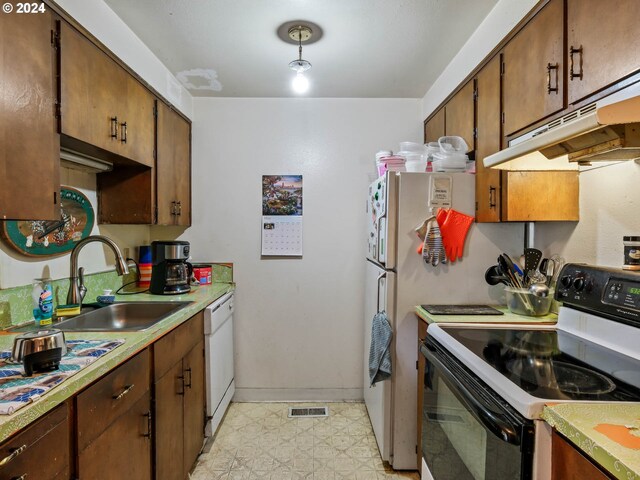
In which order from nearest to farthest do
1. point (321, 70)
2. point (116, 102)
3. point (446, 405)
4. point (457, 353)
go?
1. point (457, 353)
2. point (446, 405)
3. point (116, 102)
4. point (321, 70)

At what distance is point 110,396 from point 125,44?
1.72 meters

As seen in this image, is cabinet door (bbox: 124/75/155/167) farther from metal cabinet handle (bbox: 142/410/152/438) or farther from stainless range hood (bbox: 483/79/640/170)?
stainless range hood (bbox: 483/79/640/170)

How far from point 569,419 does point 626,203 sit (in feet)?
3.48

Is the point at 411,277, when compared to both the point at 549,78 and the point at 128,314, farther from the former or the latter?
the point at 128,314

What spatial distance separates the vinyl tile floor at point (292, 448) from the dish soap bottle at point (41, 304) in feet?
3.73

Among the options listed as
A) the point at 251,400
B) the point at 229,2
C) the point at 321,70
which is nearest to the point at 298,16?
the point at 229,2

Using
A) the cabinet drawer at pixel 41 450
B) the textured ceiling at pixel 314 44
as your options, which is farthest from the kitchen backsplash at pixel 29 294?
the textured ceiling at pixel 314 44

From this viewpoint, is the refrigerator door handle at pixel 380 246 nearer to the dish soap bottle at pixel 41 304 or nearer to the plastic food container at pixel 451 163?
the plastic food container at pixel 451 163

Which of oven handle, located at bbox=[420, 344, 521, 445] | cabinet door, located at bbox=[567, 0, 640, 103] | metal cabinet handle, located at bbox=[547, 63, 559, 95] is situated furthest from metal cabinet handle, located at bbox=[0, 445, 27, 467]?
metal cabinet handle, located at bbox=[547, 63, 559, 95]

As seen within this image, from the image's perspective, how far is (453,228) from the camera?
1940 millimetres

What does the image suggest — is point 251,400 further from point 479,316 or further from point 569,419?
point 569,419

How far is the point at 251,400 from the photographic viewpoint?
9.32 feet

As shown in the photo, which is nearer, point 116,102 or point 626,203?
point 626,203

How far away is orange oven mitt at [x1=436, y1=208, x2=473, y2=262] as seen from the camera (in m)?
1.93
